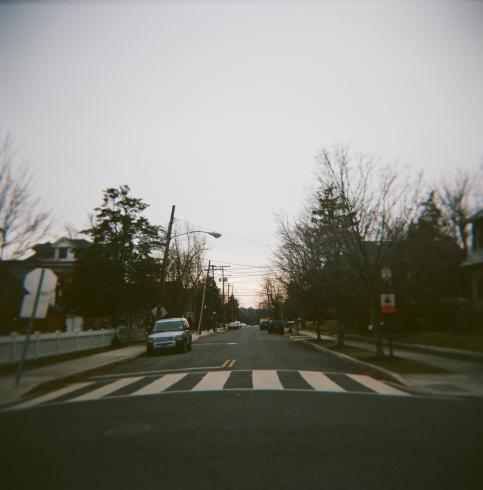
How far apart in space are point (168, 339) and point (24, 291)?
7.95 meters

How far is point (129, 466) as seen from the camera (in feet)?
18.7

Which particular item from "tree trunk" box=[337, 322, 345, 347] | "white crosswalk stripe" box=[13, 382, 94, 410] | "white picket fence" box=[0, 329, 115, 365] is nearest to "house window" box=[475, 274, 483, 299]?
"tree trunk" box=[337, 322, 345, 347]

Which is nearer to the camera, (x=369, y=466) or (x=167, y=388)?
(x=369, y=466)

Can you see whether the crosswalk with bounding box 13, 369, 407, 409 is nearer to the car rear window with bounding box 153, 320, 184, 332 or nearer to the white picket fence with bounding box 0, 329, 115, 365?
the white picket fence with bounding box 0, 329, 115, 365

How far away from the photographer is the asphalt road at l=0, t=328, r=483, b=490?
17.1ft

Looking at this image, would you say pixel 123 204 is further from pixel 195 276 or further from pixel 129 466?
pixel 129 466

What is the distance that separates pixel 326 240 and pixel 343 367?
7.84 metres

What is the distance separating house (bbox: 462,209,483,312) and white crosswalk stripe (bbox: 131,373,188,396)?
20057 millimetres

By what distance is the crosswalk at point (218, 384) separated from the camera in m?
11.3

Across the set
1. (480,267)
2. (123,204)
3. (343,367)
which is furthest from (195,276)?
(343,367)

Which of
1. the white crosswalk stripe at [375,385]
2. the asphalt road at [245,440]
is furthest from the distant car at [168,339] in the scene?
the asphalt road at [245,440]

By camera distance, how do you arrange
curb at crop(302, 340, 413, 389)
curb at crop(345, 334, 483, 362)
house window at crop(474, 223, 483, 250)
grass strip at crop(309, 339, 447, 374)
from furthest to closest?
1. house window at crop(474, 223, 483, 250)
2. curb at crop(345, 334, 483, 362)
3. grass strip at crop(309, 339, 447, 374)
4. curb at crop(302, 340, 413, 389)

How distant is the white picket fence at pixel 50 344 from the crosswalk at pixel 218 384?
5.21 metres

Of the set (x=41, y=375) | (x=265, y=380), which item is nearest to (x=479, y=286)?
(x=265, y=380)
